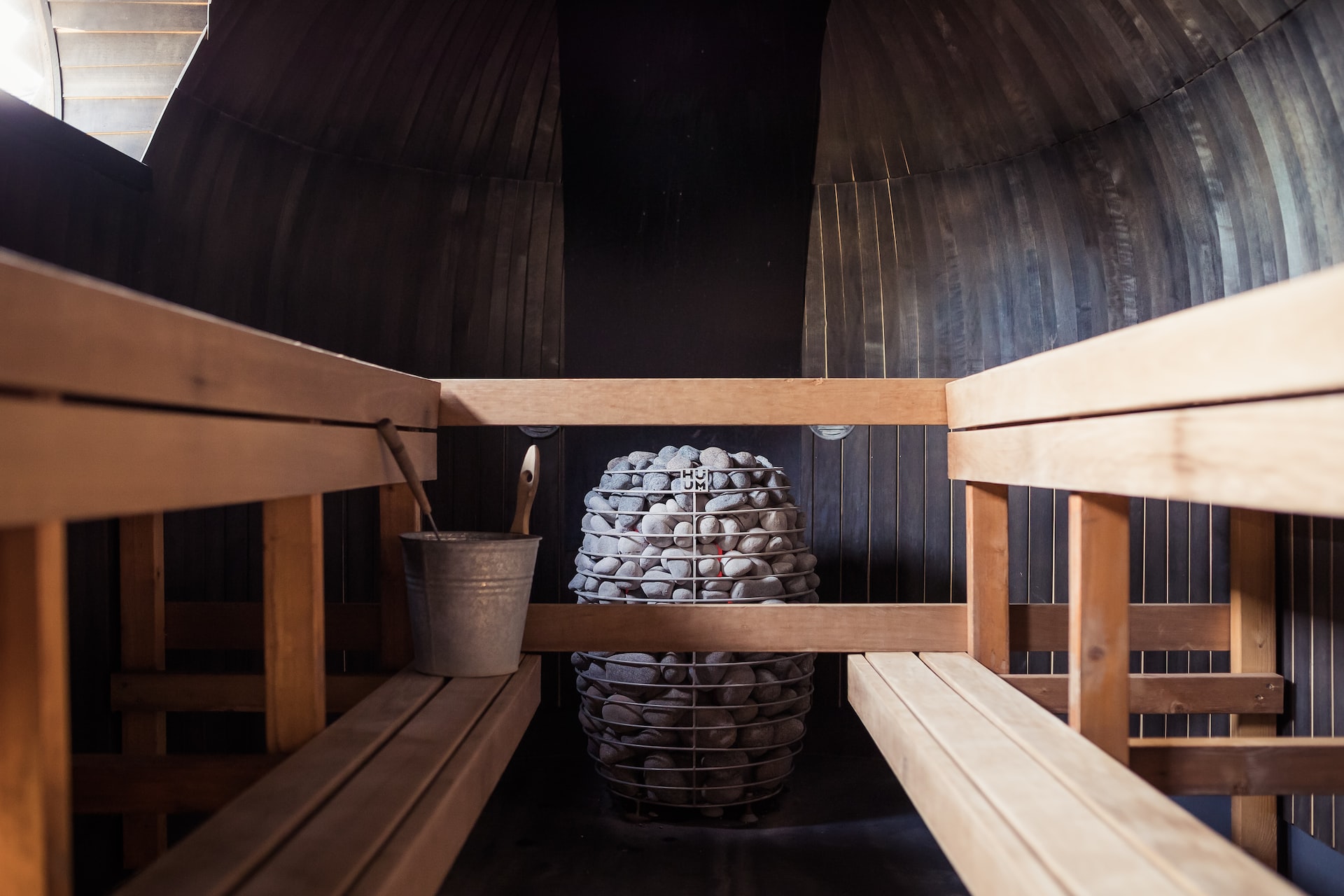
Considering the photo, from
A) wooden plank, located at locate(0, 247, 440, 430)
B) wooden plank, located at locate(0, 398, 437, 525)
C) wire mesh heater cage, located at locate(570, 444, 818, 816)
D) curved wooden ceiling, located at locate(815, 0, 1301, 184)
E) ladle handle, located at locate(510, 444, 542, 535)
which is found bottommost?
wire mesh heater cage, located at locate(570, 444, 818, 816)

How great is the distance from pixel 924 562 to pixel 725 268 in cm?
149

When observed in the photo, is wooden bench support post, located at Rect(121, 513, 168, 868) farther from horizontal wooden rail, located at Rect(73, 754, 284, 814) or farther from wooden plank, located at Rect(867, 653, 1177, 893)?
wooden plank, located at Rect(867, 653, 1177, 893)

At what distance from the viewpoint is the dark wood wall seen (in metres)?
2.74

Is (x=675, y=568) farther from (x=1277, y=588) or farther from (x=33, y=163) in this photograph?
(x=33, y=163)

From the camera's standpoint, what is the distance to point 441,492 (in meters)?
4.05

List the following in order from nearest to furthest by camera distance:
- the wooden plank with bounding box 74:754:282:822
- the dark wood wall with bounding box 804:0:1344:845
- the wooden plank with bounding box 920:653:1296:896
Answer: the wooden plank with bounding box 920:653:1296:896 → the wooden plank with bounding box 74:754:282:822 → the dark wood wall with bounding box 804:0:1344:845

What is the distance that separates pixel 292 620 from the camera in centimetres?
160

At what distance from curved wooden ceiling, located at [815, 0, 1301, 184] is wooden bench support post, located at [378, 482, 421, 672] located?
2662 mm

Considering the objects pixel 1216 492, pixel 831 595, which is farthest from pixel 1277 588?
pixel 1216 492

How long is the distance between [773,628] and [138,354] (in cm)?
165

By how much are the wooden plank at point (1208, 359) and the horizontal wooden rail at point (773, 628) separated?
26.7 inches

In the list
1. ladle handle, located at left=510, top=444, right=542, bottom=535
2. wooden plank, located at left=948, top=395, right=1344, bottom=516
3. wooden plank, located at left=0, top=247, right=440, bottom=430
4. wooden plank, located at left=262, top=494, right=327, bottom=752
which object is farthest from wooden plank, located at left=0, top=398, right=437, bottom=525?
wooden plank, located at left=948, top=395, right=1344, bottom=516

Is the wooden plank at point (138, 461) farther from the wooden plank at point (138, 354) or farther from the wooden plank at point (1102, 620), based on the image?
the wooden plank at point (1102, 620)

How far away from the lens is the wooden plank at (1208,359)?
87 cm
